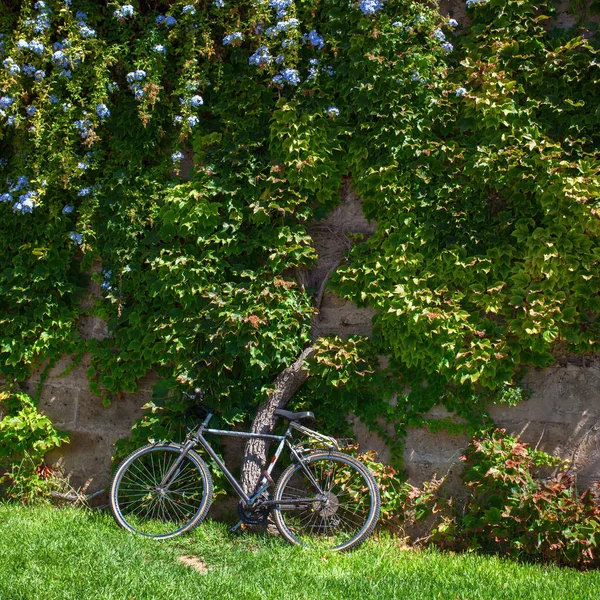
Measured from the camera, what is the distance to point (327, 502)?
468 centimetres

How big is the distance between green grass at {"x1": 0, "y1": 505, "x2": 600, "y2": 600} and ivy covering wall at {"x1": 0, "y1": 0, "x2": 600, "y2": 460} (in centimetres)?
95

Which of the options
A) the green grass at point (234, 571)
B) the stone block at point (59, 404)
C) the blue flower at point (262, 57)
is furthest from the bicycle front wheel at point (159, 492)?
the blue flower at point (262, 57)

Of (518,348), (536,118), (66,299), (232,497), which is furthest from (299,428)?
(536,118)

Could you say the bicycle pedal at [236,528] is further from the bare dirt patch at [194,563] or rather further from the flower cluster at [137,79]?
the flower cluster at [137,79]

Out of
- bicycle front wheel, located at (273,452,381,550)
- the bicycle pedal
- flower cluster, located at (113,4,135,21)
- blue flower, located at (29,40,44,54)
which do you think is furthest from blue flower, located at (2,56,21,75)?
the bicycle pedal

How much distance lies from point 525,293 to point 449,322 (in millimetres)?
552

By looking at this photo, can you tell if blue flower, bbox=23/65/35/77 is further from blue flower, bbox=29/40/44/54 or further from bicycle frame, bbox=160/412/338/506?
bicycle frame, bbox=160/412/338/506

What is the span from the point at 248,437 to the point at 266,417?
0.19 meters

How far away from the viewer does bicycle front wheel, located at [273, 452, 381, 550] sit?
4555mm

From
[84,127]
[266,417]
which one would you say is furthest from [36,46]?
[266,417]

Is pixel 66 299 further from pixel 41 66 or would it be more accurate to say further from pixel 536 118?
pixel 536 118

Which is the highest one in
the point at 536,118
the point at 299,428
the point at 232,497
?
the point at 536,118

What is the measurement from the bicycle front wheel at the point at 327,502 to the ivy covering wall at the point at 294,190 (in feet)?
1.45

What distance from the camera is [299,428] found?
4770 millimetres
